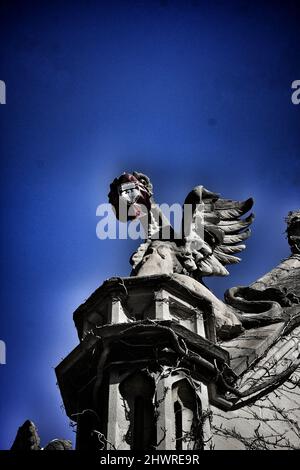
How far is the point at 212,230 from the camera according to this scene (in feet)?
34.6

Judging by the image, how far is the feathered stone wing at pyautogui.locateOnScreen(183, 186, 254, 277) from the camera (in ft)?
32.7

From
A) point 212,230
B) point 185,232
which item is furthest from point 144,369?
point 212,230

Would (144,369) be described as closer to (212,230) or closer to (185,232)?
(185,232)

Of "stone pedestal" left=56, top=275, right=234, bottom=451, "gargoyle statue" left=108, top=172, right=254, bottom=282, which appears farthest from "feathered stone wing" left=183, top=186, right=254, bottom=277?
"stone pedestal" left=56, top=275, right=234, bottom=451

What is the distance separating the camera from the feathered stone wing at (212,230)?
9.97 m

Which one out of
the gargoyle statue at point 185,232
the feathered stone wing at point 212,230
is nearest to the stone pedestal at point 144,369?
the gargoyle statue at point 185,232

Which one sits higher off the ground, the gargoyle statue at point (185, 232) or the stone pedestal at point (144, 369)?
the gargoyle statue at point (185, 232)

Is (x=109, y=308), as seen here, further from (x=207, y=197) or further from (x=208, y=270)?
(x=207, y=197)

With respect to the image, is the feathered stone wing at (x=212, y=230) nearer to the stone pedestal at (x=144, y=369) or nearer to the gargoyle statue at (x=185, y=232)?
the gargoyle statue at (x=185, y=232)

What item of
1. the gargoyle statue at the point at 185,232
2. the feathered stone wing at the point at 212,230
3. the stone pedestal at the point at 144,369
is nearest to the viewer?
the stone pedestal at the point at 144,369

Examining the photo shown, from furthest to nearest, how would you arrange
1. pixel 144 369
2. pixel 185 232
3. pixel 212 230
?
pixel 212 230 → pixel 185 232 → pixel 144 369

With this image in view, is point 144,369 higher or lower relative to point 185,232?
lower
